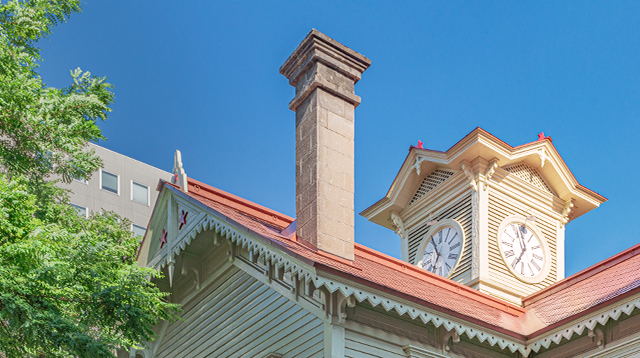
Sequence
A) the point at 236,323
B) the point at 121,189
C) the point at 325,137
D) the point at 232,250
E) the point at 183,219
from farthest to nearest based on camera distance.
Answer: the point at 121,189 < the point at 183,219 < the point at 325,137 < the point at 232,250 < the point at 236,323

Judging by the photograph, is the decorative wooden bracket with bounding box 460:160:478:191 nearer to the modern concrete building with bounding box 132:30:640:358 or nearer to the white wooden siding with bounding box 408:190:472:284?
the modern concrete building with bounding box 132:30:640:358

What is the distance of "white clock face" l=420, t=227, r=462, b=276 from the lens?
730 inches

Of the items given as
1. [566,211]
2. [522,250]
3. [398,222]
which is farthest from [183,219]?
[566,211]

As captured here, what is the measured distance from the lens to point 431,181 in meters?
19.9

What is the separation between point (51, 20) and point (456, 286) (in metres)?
10.7

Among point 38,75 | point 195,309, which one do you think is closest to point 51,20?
point 38,75

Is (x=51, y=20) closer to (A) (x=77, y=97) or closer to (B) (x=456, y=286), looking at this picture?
(A) (x=77, y=97)

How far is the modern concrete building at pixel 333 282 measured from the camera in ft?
33.9

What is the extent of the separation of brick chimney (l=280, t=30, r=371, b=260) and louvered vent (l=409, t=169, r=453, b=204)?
251 inches

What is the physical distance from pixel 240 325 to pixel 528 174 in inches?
418

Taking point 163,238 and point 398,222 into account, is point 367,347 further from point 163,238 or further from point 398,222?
point 398,222

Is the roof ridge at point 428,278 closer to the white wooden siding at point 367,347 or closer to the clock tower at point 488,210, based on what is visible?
the white wooden siding at point 367,347

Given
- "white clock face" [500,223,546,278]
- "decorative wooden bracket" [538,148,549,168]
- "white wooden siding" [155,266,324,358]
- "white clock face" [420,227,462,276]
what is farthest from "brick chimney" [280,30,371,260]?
"decorative wooden bracket" [538,148,549,168]

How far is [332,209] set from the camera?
1216 cm
